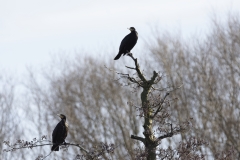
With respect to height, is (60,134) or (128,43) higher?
(128,43)

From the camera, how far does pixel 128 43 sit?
13.7m

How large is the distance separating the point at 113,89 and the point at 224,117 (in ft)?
17.3

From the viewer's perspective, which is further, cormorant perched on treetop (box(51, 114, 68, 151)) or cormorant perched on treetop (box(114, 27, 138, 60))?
cormorant perched on treetop (box(114, 27, 138, 60))

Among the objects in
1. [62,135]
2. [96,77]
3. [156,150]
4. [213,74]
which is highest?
[96,77]

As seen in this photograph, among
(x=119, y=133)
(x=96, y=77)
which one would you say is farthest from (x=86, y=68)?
(x=119, y=133)

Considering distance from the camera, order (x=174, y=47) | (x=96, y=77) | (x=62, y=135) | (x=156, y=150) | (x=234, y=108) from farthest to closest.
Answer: (x=96, y=77), (x=174, y=47), (x=234, y=108), (x=62, y=135), (x=156, y=150)

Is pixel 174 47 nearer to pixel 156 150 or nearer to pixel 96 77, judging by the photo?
pixel 96 77

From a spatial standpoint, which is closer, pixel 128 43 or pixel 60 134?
pixel 60 134

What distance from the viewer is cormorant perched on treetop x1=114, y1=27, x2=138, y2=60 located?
13.5m

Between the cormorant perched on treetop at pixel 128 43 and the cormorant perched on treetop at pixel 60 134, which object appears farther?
the cormorant perched on treetop at pixel 128 43

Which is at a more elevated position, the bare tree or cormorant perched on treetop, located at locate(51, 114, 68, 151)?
the bare tree

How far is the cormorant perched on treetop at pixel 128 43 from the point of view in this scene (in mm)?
13508

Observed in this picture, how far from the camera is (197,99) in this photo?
26625 mm

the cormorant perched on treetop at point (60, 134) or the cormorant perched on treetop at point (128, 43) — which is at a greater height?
the cormorant perched on treetop at point (128, 43)
